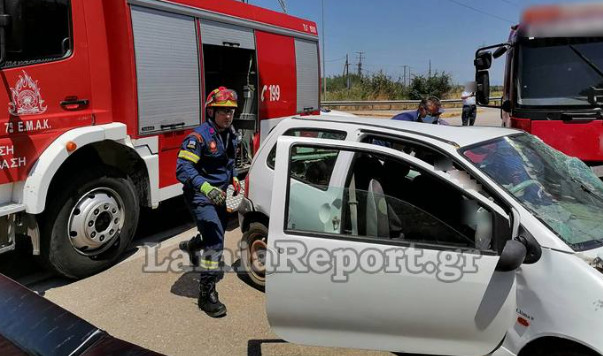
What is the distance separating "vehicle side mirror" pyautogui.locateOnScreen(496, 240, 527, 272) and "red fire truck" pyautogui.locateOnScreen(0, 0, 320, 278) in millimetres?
3424

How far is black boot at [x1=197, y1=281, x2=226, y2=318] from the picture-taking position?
3.77m

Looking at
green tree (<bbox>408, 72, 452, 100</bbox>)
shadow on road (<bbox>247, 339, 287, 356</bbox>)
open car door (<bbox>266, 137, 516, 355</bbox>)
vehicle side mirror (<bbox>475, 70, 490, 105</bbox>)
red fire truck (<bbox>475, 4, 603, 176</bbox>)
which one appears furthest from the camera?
green tree (<bbox>408, 72, 452, 100</bbox>)

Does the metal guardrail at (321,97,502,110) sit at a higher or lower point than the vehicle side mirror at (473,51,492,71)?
lower

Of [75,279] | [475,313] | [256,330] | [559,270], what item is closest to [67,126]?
[75,279]

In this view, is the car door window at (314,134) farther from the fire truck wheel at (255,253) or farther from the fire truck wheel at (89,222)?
the fire truck wheel at (89,222)

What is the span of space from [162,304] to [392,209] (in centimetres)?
222

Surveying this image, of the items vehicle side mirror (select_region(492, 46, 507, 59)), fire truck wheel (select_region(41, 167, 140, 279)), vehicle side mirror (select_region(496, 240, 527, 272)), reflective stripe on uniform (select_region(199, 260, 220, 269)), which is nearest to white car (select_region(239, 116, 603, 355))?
vehicle side mirror (select_region(496, 240, 527, 272))

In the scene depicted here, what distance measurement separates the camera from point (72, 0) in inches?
169

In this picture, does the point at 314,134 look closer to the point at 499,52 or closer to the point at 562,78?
the point at 562,78

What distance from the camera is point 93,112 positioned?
4547 millimetres

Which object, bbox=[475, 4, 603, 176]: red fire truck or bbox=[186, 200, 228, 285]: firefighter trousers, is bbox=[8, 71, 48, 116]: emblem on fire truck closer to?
bbox=[186, 200, 228, 285]: firefighter trousers

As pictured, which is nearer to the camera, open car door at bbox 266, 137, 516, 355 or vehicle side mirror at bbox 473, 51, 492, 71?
open car door at bbox 266, 137, 516, 355

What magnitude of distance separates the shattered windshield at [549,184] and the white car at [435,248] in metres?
0.01

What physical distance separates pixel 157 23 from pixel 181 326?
3129mm
